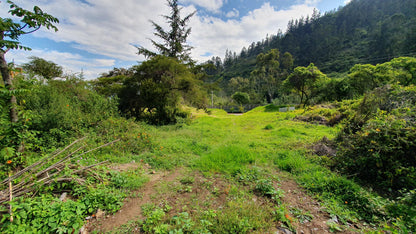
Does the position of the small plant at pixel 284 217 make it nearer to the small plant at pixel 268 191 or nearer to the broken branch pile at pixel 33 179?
the small plant at pixel 268 191

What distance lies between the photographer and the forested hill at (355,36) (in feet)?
129

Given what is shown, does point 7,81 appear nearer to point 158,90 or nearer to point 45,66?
point 158,90

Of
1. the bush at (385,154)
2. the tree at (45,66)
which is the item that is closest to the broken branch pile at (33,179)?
the bush at (385,154)

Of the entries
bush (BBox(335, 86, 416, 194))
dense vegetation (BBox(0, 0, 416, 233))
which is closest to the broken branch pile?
dense vegetation (BBox(0, 0, 416, 233))

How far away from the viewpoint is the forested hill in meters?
39.2

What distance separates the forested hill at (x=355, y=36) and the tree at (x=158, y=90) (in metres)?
48.5

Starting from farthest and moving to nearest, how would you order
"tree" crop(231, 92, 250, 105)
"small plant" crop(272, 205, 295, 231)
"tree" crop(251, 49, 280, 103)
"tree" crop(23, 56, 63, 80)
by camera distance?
"tree" crop(231, 92, 250, 105) < "tree" crop(251, 49, 280, 103) < "tree" crop(23, 56, 63, 80) < "small plant" crop(272, 205, 295, 231)

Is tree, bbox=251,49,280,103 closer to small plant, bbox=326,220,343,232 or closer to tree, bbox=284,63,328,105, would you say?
tree, bbox=284,63,328,105

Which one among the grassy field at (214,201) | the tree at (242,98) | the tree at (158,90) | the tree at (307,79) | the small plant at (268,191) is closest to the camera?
the grassy field at (214,201)

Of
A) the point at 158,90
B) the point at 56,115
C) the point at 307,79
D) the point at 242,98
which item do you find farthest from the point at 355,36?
the point at 56,115

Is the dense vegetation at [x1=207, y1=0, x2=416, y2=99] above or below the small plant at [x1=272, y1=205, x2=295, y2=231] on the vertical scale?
above

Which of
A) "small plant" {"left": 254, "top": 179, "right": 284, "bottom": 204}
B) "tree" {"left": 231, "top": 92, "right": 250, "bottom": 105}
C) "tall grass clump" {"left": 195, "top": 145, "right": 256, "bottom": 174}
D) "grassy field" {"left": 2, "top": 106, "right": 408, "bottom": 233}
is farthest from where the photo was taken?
"tree" {"left": 231, "top": 92, "right": 250, "bottom": 105}

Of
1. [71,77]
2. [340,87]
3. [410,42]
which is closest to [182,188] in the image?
[71,77]

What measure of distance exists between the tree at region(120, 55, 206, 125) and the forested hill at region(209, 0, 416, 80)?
1911 inches
